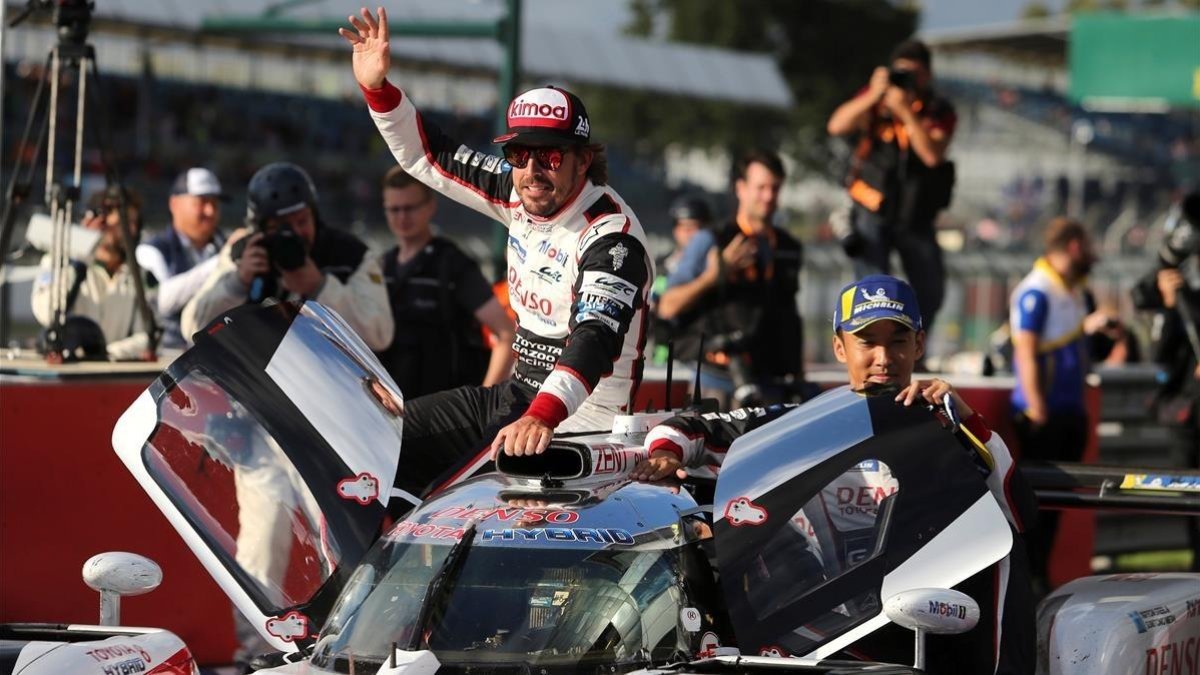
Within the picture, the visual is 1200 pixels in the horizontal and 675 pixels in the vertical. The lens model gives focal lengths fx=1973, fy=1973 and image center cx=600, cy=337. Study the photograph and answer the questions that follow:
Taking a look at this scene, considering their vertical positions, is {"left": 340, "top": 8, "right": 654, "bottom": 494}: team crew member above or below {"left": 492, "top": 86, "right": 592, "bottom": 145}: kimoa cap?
below

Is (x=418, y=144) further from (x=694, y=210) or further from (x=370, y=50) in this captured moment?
(x=694, y=210)

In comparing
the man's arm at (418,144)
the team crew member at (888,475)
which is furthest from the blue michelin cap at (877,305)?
the man's arm at (418,144)

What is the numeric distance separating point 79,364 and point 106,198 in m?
1.57

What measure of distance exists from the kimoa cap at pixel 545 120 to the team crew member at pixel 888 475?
3.29 feet

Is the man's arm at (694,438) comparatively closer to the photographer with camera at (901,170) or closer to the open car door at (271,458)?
the open car door at (271,458)

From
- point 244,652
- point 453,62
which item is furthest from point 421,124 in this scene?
point 453,62

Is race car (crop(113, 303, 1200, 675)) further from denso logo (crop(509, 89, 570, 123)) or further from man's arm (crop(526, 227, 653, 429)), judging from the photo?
denso logo (crop(509, 89, 570, 123))

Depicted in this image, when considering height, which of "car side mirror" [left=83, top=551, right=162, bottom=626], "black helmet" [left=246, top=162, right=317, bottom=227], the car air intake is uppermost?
"black helmet" [left=246, top=162, right=317, bottom=227]

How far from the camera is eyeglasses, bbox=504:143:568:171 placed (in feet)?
21.1

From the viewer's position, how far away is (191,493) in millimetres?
5910

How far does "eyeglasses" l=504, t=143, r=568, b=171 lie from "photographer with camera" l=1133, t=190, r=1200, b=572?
17.8ft

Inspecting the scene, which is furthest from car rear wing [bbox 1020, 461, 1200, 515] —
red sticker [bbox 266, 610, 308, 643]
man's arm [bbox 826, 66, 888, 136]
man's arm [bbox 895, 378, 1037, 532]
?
man's arm [bbox 826, 66, 888, 136]

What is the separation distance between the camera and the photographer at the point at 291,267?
26.7 feet

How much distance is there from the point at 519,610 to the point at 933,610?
3.43ft
